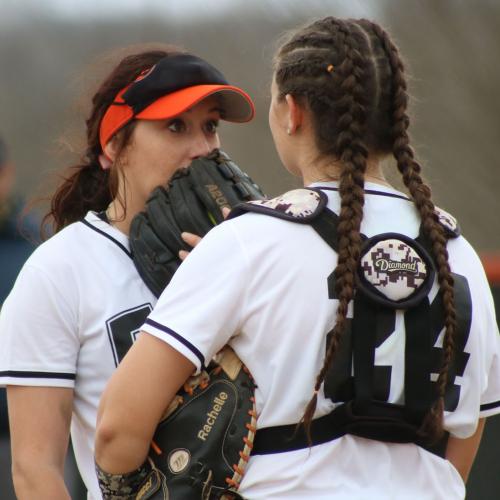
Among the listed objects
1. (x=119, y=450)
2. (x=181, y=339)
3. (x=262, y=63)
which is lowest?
(x=262, y=63)

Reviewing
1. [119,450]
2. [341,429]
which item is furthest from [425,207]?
[119,450]

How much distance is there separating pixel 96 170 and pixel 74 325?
0.56m

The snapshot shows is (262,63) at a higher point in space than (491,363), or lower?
lower

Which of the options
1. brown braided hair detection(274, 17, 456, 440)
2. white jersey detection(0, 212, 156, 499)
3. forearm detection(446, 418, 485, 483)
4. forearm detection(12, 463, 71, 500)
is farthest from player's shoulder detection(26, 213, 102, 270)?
forearm detection(446, 418, 485, 483)

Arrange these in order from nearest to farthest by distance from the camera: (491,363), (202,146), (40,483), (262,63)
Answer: (491,363) → (40,483) → (202,146) → (262,63)

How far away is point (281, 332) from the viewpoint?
162cm

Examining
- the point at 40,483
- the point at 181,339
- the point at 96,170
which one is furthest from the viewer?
the point at 96,170

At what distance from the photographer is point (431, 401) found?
1.66 metres

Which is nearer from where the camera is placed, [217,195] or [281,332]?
[281,332]

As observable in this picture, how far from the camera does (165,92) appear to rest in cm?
231

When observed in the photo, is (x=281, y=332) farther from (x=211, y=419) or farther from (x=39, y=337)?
(x=39, y=337)

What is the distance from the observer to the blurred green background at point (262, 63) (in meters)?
7.37

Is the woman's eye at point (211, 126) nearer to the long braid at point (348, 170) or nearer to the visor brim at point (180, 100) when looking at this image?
the visor brim at point (180, 100)

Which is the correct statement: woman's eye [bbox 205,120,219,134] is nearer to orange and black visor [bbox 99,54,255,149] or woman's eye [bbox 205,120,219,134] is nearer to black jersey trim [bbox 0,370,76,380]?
orange and black visor [bbox 99,54,255,149]
